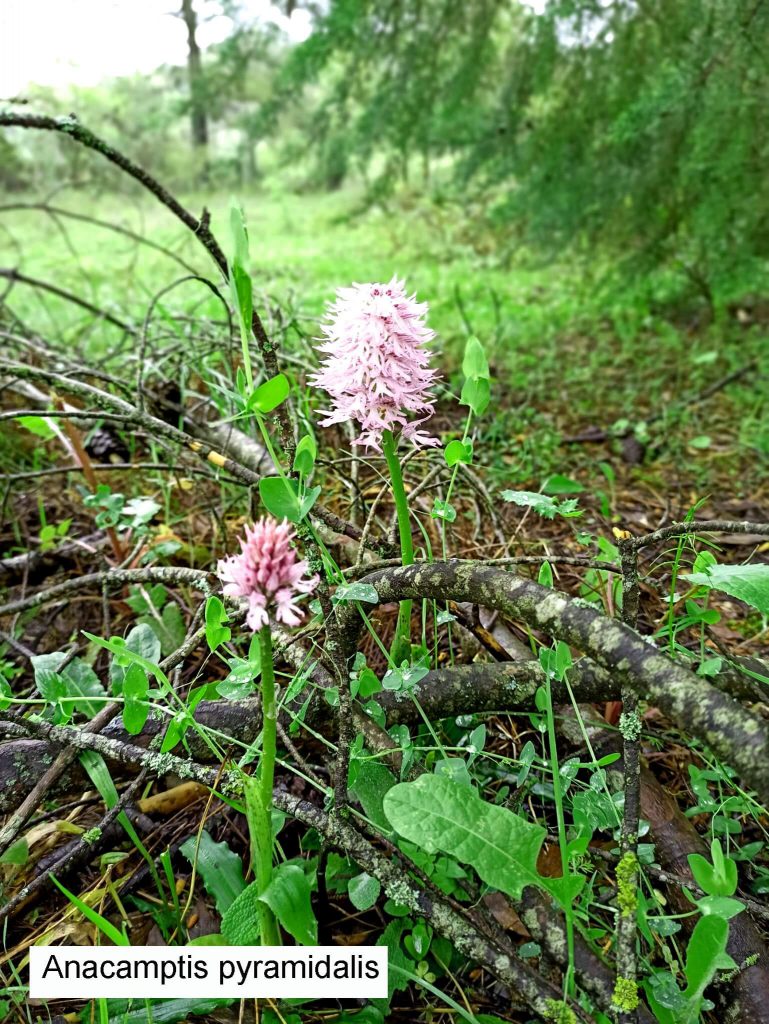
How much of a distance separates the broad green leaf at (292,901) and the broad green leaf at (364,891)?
8 cm

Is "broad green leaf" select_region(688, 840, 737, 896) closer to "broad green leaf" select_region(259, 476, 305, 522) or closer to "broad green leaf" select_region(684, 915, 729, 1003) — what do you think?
"broad green leaf" select_region(684, 915, 729, 1003)

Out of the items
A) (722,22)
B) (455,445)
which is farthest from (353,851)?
(722,22)

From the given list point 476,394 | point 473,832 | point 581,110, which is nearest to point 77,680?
point 473,832

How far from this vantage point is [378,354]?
1184 mm

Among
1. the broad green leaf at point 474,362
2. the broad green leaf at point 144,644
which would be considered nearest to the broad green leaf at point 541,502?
the broad green leaf at point 474,362

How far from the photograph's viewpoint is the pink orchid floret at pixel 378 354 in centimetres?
117

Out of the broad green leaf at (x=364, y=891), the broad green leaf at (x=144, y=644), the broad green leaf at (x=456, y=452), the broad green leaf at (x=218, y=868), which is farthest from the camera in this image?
the broad green leaf at (x=144, y=644)

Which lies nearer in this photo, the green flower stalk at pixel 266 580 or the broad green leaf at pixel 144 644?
the green flower stalk at pixel 266 580

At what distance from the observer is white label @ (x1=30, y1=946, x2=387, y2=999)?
978 mm

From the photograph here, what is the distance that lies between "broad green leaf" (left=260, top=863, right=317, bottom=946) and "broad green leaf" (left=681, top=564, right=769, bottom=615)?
0.76 metres

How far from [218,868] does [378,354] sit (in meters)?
0.95

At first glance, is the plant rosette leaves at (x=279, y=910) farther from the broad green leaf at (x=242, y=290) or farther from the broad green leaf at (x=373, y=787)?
the broad green leaf at (x=242, y=290)

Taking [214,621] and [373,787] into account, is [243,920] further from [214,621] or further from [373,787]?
[214,621]

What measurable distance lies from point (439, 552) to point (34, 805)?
114 cm
